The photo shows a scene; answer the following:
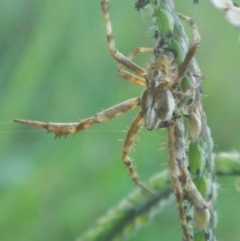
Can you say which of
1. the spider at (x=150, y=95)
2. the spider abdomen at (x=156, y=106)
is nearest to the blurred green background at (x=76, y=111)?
the spider at (x=150, y=95)

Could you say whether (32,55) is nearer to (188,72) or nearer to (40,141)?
(40,141)

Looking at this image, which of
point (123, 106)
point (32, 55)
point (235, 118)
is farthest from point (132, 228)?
point (235, 118)

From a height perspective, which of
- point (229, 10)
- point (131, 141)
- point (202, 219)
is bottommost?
point (131, 141)

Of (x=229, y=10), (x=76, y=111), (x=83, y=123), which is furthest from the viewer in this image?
(x=76, y=111)

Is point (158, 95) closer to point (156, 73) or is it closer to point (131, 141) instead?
point (156, 73)

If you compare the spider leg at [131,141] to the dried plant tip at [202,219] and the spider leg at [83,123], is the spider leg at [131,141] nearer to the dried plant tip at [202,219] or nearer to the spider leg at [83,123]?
the spider leg at [83,123]

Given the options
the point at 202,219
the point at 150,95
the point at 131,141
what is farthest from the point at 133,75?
the point at 202,219

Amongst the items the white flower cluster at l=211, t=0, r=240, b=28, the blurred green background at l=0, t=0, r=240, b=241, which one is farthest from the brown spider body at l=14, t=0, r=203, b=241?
the blurred green background at l=0, t=0, r=240, b=241
